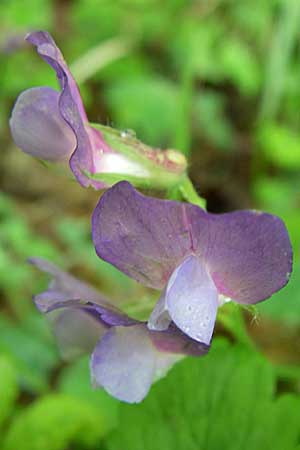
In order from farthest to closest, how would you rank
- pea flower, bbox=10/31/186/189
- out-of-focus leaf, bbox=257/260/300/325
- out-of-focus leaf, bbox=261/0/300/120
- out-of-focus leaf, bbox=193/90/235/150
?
out-of-focus leaf, bbox=193/90/235/150, out-of-focus leaf, bbox=261/0/300/120, out-of-focus leaf, bbox=257/260/300/325, pea flower, bbox=10/31/186/189

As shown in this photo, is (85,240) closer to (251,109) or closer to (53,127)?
(53,127)

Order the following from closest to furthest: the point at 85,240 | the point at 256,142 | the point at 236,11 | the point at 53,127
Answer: the point at 53,127
the point at 85,240
the point at 256,142
the point at 236,11

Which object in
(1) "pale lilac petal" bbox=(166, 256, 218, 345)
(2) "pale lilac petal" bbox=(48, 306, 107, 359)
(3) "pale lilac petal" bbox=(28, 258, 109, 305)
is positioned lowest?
(2) "pale lilac petal" bbox=(48, 306, 107, 359)

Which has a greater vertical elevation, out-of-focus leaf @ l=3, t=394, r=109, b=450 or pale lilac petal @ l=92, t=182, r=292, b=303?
pale lilac petal @ l=92, t=182, r=292, b=303

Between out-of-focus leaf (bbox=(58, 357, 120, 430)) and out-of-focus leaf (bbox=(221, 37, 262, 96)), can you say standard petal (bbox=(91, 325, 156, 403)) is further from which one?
out-of-focus leaf (bbox=(221, 37, 262, 96))

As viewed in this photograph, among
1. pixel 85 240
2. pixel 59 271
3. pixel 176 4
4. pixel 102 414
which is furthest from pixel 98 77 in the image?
pixel 59 271

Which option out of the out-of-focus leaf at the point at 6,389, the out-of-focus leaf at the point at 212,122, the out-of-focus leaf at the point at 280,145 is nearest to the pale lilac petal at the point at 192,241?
the out-of-focus leaf at the point at 6,389

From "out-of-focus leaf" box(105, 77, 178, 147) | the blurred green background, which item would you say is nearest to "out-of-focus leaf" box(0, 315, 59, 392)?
the blurred green background
